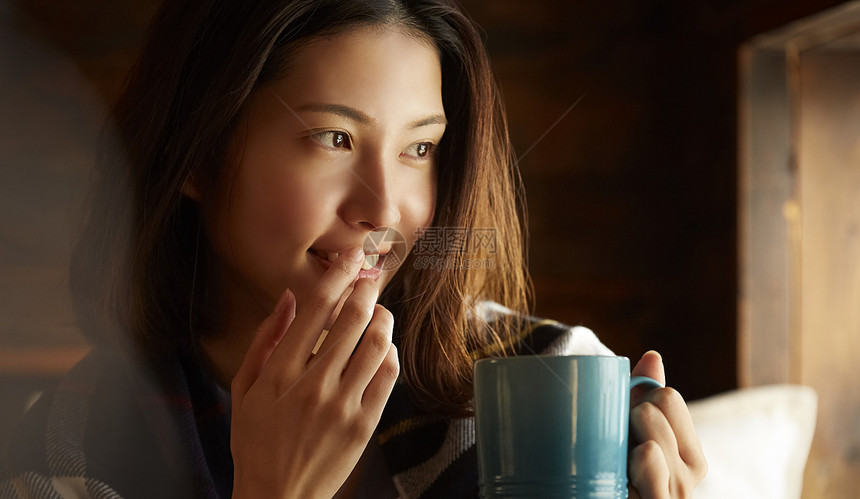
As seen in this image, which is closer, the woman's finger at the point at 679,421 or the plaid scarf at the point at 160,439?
the woman's finger at the point at 679,421

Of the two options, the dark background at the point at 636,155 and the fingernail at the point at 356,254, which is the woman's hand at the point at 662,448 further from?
the dark background at the point at 636,155

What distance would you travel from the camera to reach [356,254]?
43 cm

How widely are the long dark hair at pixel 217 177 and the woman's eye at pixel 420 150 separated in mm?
29

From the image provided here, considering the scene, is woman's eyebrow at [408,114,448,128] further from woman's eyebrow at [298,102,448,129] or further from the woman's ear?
the woman's ear

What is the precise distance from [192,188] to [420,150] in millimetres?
158

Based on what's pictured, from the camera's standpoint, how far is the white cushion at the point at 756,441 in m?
0.64

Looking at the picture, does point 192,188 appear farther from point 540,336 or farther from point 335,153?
point 540,336

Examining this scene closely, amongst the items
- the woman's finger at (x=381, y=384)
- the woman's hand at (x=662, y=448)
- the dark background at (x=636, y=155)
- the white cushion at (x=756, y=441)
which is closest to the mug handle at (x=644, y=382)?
the woman's hand at (x=662, y=448)

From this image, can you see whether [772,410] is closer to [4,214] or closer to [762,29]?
[762,29]

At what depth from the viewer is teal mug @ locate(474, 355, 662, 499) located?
323 millimetres

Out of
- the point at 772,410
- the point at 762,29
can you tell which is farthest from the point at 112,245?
the point at 762,29

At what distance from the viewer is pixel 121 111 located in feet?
1.87

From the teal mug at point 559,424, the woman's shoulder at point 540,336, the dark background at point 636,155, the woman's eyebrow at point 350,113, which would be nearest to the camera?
the teal mug at point 559,424

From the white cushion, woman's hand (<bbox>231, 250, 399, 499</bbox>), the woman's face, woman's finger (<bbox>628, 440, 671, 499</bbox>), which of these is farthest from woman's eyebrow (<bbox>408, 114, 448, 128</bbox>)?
the white cushion
